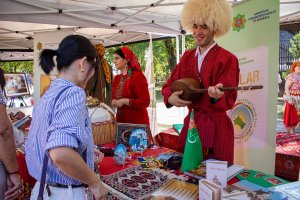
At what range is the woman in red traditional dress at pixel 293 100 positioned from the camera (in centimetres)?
544

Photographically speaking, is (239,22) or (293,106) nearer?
(239,22)

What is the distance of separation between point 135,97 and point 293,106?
3.90 m

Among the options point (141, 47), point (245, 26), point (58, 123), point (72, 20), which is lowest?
point (58, 123)

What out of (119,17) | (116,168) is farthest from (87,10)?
(116,168)

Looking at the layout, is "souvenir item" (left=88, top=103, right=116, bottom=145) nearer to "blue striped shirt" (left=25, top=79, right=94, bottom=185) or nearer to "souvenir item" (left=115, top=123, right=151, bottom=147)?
"souvenir item" (left=115, top=123, right=151, bottom=147)

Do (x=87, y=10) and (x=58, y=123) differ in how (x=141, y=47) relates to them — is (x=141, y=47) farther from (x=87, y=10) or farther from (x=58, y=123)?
(x=58, y=123)

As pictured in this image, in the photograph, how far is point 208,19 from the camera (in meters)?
1.85

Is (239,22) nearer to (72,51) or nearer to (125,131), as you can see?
(125,131)

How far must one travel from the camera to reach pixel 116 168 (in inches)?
68.2

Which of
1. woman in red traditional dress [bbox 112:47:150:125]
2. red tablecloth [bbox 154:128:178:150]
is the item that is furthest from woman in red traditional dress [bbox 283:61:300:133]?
woman in red traditional dress [bbox 112:47:150:125]

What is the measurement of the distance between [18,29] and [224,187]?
5.61m

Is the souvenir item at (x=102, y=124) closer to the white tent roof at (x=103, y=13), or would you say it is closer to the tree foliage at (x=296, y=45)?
the white tent roof at (x=103, y=13)

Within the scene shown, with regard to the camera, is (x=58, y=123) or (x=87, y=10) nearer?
(x=58, y=123)

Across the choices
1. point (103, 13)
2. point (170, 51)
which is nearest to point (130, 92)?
point (103, 13)
